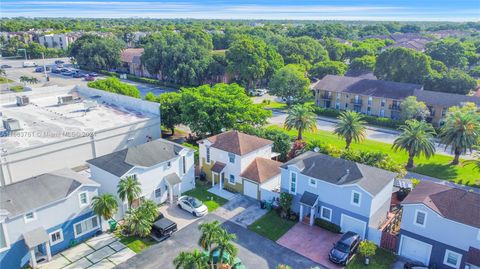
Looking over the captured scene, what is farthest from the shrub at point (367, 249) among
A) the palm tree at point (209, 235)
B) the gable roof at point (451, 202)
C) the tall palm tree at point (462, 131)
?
the tall palm tree at point (462, 131)

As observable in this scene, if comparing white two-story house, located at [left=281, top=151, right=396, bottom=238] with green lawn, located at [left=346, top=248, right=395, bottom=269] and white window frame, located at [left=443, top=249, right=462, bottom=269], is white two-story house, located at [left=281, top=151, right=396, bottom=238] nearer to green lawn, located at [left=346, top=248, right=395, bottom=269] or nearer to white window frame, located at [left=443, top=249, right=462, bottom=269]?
green lawn, located at [left=346, top=248, right=395, bottom=269]

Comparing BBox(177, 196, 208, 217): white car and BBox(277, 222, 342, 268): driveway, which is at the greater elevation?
BBox(177, 196, 208, 217): white car

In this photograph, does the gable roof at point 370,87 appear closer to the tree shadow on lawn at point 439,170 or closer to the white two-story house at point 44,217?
the tree shadow on lawn at point 439,170

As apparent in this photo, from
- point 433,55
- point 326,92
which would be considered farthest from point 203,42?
point 433,55

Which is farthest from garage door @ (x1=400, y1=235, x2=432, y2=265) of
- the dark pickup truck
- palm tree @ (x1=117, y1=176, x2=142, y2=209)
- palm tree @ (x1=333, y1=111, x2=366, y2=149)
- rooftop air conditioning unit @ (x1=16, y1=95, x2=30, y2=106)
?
rooftop air conditioning unit @ (x1=16, y1=95, x2=30, y2=106)

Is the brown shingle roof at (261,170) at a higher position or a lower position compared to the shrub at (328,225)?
higher
